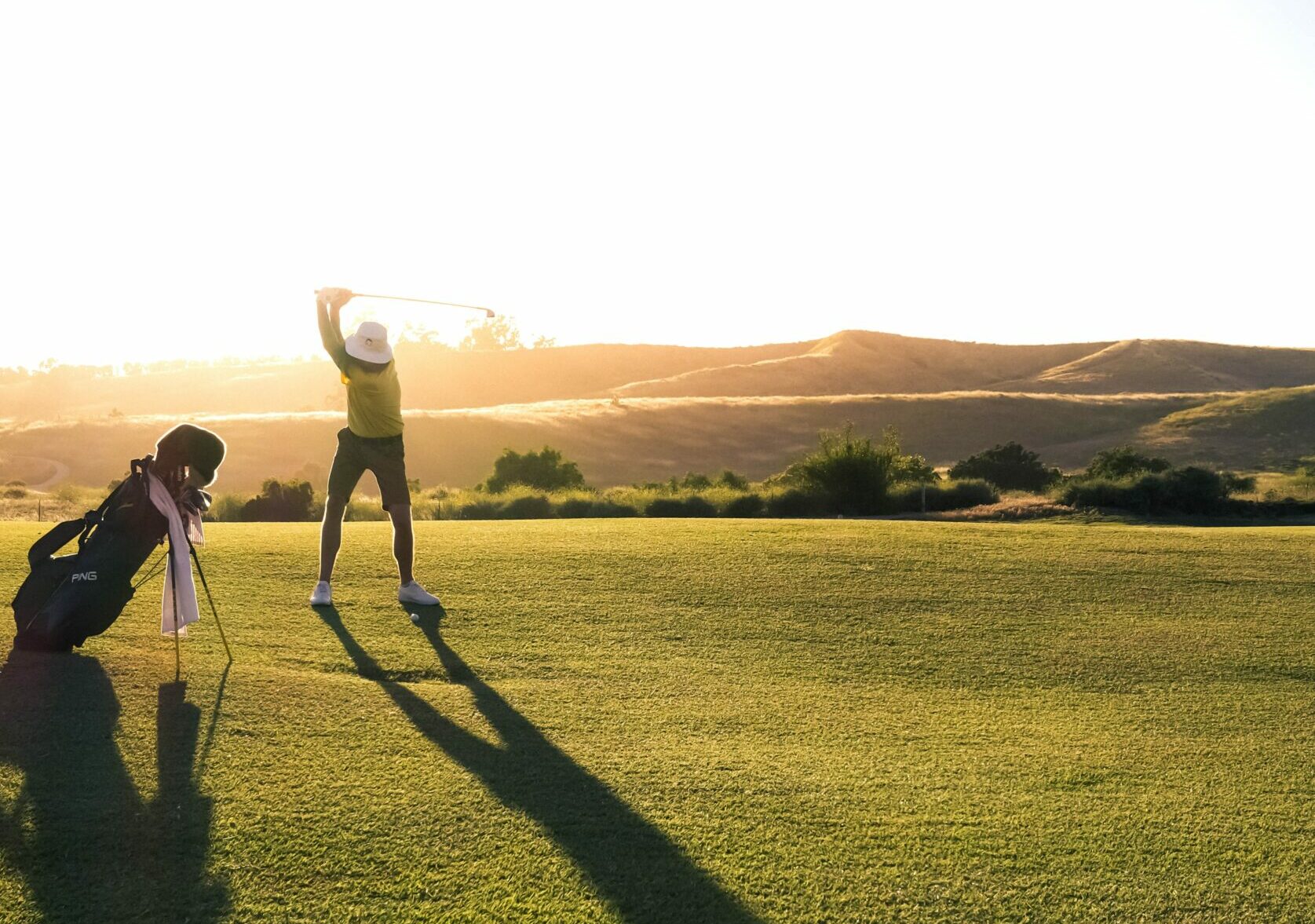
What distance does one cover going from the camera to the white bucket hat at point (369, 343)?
23.6 ft

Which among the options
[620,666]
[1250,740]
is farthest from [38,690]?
[1250,740]

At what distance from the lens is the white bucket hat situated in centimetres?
A: 721

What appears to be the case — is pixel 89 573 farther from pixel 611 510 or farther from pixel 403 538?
pixel 611 510

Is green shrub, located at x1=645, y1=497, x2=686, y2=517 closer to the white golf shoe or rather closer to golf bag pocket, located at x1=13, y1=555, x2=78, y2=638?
the white golf shoe

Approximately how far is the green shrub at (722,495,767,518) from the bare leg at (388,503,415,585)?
12100 mm

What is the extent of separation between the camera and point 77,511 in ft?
91.8

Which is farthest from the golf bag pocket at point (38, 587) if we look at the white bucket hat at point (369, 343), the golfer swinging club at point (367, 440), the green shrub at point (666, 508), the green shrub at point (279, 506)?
the green shrub at point (279, 506)

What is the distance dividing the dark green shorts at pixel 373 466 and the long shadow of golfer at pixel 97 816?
2430 millimetres

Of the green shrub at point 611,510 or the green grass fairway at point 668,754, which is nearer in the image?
the green grass fairway at point 668,754

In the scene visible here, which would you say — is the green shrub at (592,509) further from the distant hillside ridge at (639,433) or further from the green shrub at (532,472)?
the distant hillside ridge at (639,433)

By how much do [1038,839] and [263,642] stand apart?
4.45 meters

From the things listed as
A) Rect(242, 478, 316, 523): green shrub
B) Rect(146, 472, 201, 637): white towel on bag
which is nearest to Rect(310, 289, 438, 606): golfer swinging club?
Rect(146, 472, 201, 637): white towel on bag

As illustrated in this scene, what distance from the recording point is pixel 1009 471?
1222 inches

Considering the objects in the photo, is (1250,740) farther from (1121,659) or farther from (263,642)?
(263,642)
